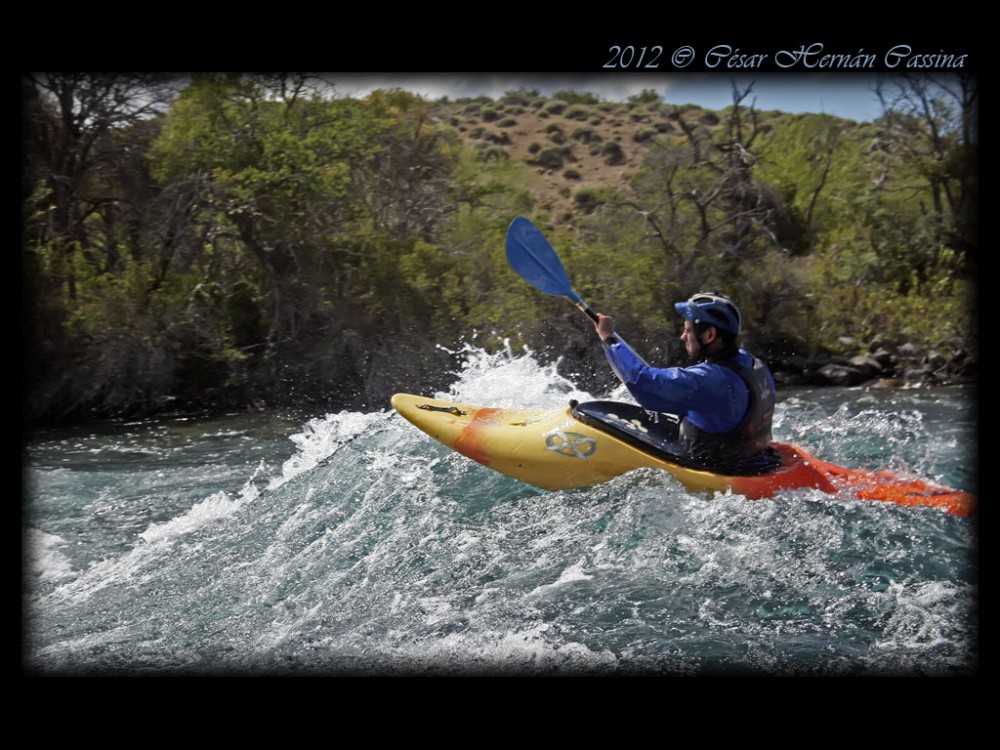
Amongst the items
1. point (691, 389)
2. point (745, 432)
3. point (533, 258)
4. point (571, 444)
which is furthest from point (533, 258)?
point (745, 432)

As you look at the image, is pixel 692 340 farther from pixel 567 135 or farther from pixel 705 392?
pixel 567 135

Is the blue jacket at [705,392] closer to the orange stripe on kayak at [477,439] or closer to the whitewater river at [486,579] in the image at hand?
the whitewater river at [486,579]

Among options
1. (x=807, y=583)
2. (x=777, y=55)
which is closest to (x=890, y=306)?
(x=777, y=55)

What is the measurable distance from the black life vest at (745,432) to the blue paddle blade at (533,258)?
1.33 meters

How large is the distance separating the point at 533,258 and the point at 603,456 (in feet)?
4.49

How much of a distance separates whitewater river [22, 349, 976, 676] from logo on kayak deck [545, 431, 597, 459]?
0.20m

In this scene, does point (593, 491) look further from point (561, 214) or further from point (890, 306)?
point (561, 214)

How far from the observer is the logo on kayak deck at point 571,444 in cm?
A: 432

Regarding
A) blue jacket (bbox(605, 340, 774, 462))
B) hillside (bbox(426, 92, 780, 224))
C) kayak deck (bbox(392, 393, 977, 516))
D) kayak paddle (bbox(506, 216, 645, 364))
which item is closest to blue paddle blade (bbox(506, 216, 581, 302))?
kayak paddle (bbox(506, 216, 645, 364))

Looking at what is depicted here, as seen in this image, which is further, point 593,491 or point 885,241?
point 885,241

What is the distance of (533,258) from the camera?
5.13m

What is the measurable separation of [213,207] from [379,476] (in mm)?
5699

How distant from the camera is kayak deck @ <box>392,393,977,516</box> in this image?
399cm

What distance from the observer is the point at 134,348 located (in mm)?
8656
